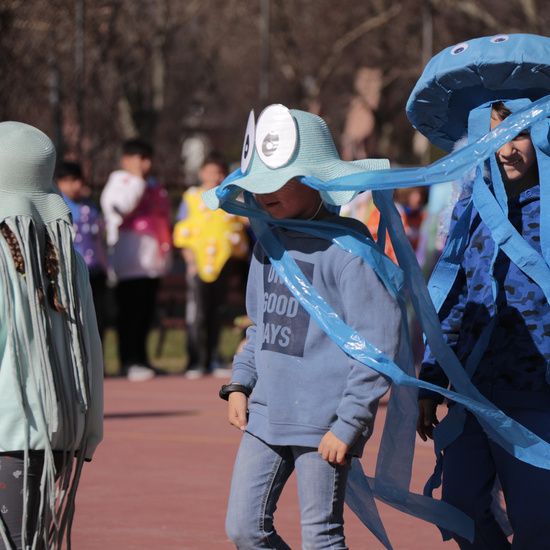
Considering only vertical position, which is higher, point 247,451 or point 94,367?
point 94,367

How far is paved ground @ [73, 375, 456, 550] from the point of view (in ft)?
16.8

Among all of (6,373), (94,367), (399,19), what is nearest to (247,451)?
(94,367)

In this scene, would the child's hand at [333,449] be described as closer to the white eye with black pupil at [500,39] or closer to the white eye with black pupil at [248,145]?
the white eye with black pupil at [248,145]

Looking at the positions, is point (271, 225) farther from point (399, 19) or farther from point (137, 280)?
point (399, 19)

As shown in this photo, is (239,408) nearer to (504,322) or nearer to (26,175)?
(504,322)

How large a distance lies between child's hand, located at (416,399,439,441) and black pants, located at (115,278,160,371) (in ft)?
23.2

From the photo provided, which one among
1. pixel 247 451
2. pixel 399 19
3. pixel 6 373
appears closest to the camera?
pixel 6 373

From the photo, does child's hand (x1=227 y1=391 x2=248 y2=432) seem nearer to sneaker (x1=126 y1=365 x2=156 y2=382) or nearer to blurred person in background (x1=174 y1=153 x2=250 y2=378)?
blurred person in background (x1=174 y1=153 x2=250 y2=378)

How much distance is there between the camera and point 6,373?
Result: 3.46 meters

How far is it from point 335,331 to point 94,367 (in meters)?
0.79

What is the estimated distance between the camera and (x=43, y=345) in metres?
3.46

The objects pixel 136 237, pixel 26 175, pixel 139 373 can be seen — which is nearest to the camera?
pixel 26 175

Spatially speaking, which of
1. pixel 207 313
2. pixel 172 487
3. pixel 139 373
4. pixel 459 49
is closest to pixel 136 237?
pixel 207 313

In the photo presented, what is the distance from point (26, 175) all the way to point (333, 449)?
127 centimetres
